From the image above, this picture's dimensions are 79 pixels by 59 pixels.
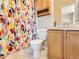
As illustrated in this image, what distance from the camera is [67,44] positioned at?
7.09 ft

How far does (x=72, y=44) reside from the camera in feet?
6.87

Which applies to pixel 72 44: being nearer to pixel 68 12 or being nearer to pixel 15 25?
pixel 68 12

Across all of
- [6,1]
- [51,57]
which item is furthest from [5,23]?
[51,57]

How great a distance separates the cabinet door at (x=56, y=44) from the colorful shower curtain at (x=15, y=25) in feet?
2.89

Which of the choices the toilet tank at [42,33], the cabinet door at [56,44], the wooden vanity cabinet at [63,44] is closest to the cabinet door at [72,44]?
the wooden vanity cabinet at [63,44]

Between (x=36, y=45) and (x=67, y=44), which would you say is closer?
(x=67, y=44)

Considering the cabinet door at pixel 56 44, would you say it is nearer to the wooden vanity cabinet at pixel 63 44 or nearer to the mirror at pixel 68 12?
the wooden vanity cabinet at pixel 63 44

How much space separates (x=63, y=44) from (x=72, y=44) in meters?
0.19

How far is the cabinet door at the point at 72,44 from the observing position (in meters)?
2.04

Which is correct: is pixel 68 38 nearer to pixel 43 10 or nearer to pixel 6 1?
pixel 6 1

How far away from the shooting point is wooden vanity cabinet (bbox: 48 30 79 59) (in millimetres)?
2059

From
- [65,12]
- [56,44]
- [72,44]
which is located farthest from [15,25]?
[72,44]

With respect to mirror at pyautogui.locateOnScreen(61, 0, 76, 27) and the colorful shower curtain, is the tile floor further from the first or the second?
mirror at pyautogui.locateOnScreen(61, 0, 76, 27)

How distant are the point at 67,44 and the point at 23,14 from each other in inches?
61.9
